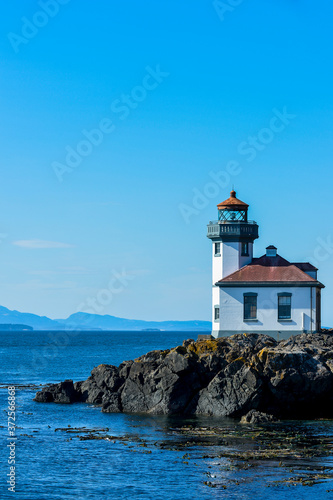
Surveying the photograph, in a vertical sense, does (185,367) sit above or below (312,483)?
above

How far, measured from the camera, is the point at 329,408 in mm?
37781

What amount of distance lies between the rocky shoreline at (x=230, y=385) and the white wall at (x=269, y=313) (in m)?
10.1

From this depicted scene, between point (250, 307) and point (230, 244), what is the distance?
4.96 meters

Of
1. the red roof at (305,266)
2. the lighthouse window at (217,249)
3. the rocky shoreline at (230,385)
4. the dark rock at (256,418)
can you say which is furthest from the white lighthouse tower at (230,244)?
the dark rock at (256,418)

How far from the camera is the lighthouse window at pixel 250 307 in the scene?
51.2m

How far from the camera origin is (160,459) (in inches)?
1054

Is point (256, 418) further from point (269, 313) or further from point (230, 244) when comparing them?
point (230, 244)

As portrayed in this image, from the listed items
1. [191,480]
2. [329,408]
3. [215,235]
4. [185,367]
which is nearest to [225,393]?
[185,367]

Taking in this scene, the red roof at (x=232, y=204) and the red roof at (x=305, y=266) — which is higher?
the red roof at (x=232, y=204)

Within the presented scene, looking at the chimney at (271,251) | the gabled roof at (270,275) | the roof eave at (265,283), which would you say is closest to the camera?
the roof eave at (265,283)

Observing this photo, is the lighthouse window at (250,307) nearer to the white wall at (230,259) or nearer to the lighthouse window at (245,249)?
the white wall at (230,259)

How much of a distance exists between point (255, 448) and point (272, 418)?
22.2 feet

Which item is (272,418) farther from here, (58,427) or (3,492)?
(3,492)

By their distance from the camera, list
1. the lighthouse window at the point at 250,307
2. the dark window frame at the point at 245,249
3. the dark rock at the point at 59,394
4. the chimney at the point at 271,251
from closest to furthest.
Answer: the dark rock at the point at 59,394 → the lighthouse window at the point at 250,307 → the dark window frame at the point at 245,249 → the chimney at the point at 271,251
